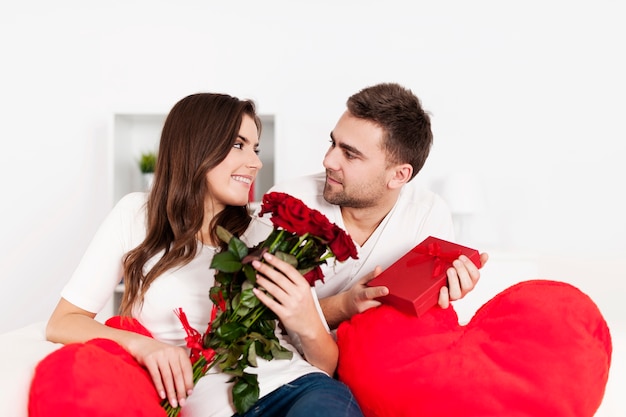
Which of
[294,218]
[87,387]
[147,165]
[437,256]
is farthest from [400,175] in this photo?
[147,165]

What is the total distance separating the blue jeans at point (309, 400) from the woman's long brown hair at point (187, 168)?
0.44 metres

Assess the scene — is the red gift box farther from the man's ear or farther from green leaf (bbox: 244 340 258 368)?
the man's ear

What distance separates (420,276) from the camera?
1335mm

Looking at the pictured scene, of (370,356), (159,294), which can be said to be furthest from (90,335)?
(370,356)

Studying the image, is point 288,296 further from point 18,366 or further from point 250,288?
point 18,366

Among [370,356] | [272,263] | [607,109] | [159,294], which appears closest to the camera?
[272,263]

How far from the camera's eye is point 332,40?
334 centimetres

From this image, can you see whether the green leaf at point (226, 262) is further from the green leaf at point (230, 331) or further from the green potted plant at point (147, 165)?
the green potted plant at point (147, 165)

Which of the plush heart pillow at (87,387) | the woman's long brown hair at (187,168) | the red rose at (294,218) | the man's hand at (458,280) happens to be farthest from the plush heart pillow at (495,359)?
the woman's long brown hair at (187,168)

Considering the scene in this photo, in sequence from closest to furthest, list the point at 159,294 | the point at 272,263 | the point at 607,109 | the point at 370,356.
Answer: the point at 272,263, the point at 370,356, the point at 159,294, the point at 607,109

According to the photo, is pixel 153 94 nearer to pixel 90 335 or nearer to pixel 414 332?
pixel 90 335

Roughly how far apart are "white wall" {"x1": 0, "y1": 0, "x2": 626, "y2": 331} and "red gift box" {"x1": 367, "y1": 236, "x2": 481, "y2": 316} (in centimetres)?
195

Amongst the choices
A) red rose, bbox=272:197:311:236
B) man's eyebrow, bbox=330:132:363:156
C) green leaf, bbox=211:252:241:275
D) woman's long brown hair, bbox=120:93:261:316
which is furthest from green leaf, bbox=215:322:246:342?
man's eyebrow, bbox=330:132:363:156

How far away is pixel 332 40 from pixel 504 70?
3.20 ft
